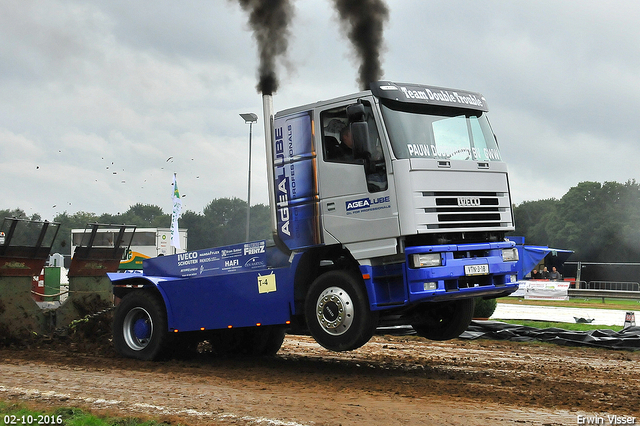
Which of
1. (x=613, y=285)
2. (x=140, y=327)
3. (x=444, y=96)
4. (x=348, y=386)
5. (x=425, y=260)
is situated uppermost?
(x=444, y=96)

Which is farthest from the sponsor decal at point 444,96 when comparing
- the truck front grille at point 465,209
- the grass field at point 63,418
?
the grass field at point 63,418

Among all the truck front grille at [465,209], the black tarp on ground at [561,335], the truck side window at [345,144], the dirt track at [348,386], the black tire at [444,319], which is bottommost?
the dirt track at [348,386]

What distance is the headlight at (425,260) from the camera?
27.4 ft

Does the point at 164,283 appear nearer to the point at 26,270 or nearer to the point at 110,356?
the point at 110,356

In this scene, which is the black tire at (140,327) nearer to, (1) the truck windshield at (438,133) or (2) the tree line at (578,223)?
(1) the truck windshield at (438,133)

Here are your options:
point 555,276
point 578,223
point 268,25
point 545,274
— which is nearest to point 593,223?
point 578,223

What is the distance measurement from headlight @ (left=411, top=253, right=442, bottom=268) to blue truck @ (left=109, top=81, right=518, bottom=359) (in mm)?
12

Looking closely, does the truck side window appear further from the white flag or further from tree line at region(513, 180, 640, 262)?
tree line at region(513, 180, 640, 262)

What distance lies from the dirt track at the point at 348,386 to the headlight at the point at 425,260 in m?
1.44

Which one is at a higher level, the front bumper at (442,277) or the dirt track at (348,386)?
the front bumper at (442,277)

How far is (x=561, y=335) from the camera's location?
43.8 feet

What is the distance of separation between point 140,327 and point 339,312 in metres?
3.95

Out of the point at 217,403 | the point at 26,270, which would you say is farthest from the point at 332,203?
the point at 26,270

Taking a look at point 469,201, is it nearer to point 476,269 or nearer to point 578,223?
point 476,269
